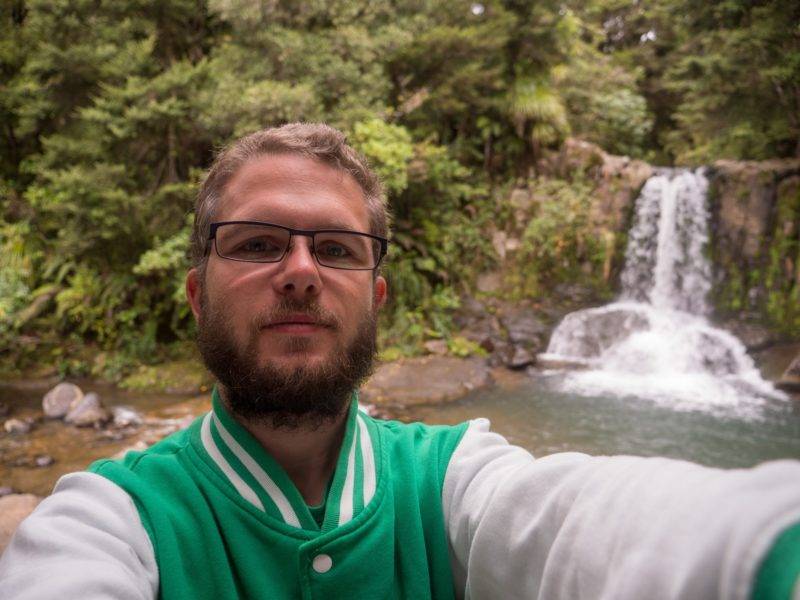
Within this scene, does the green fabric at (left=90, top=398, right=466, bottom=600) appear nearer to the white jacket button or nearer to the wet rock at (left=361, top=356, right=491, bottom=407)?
the white jacket button

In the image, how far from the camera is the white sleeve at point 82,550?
807 mm

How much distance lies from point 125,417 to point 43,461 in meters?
1.31

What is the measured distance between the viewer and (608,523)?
29.4 inches

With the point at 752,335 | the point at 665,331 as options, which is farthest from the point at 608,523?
the point at 752,335

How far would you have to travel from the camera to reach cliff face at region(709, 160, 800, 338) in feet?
32.0

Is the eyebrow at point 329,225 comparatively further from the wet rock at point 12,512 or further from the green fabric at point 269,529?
the wet rock at point 12,512

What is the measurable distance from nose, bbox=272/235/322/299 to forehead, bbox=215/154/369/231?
11cm

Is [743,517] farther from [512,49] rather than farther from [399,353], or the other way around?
[512,49]

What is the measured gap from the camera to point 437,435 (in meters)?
1.43

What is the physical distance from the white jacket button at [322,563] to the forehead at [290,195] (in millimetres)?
823

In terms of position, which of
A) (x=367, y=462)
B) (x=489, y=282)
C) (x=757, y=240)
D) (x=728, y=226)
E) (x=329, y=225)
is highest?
(x=728, y=226)

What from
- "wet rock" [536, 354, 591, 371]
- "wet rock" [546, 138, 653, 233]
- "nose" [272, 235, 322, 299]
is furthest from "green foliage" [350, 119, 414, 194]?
"nose" [272, 235, 322, 299]

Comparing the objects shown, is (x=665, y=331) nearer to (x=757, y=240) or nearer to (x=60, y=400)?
(x=757, y=240)

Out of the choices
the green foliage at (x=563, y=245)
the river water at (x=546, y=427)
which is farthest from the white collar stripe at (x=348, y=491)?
the green foliage at (x=563, y=245)
